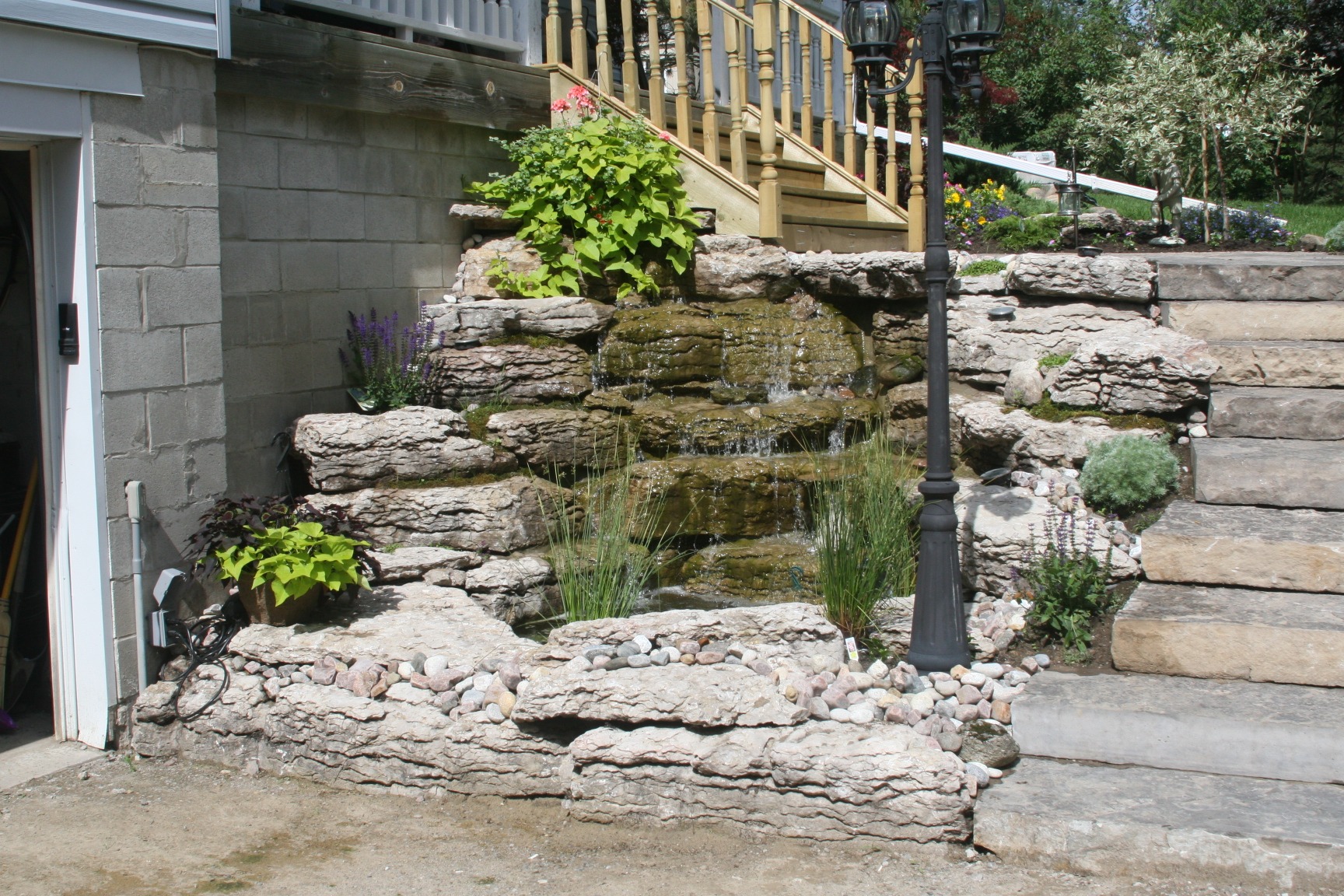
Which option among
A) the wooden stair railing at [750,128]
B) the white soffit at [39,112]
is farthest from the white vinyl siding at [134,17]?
the wooden stair railing at [750,128]

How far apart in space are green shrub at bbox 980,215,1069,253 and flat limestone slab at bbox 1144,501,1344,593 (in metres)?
3.76

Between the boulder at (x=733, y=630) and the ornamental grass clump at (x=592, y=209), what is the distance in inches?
110

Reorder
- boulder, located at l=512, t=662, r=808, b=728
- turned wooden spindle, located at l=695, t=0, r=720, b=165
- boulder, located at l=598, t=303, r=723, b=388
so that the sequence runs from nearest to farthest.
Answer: boulder, located at l=512, t=662, r=808, b=728 → boulder, located at l=598, t=303, r=723, b=388 → turned wooden spindle, located at l=695, t=0, r=720, b=165

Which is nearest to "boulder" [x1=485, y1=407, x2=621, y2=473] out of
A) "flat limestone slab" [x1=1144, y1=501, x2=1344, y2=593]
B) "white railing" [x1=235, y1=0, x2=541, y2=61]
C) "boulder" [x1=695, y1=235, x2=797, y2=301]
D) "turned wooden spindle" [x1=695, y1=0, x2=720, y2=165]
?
"boulder" [x1=695, y1=235, x2=797, y2=301]

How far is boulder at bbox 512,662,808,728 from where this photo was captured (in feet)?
11.7

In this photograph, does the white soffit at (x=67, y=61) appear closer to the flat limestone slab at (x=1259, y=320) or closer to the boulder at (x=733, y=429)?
the boulder at (x=733, y=429)

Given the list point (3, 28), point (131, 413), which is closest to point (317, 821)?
point (131, 413)

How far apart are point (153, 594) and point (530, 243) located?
3.13 m

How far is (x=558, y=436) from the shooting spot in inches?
228

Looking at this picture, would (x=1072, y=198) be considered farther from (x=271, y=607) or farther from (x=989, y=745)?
(x=271, y=607)

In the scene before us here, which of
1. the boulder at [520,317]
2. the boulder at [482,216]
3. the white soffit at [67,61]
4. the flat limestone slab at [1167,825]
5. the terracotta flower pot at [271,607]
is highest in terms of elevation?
the white soffit at [67,61]

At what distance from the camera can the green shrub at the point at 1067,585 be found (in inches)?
168

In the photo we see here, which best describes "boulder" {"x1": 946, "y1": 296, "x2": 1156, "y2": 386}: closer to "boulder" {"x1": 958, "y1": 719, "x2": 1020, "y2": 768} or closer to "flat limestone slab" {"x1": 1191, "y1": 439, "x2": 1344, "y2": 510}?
"flat limestone slab" {"x1": 1191, "y1": 439, "x2": 1344, "y2": 510}

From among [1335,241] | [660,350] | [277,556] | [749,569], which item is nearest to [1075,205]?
[1335,241]
